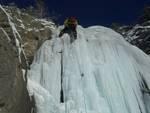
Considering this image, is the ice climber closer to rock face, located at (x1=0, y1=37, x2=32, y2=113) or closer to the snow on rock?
the snow on rock

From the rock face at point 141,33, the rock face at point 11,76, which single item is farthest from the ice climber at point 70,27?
the rock face at point 141,33

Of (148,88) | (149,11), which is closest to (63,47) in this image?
(148,88)

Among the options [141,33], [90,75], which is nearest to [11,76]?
[90,75]

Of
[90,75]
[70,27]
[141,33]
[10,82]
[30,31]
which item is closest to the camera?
[10,82]

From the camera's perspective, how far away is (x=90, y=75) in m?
11.5

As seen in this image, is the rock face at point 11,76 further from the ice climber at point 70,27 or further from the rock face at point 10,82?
the ice climber at point 70,27

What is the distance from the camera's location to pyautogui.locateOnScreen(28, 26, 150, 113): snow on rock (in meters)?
10.4

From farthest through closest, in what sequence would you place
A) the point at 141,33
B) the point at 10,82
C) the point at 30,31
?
the point at 141,33 → the point at 30,31 → the point at 10,82

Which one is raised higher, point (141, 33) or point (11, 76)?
point (141, 33)

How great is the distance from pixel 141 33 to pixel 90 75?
11261 millimetres

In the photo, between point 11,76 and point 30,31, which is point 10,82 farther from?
point 30,31

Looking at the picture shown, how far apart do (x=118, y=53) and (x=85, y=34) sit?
1.53m

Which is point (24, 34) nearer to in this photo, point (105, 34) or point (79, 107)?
point (105, 34)

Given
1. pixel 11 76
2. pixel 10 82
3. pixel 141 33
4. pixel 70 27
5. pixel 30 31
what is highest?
pixel 141 33
